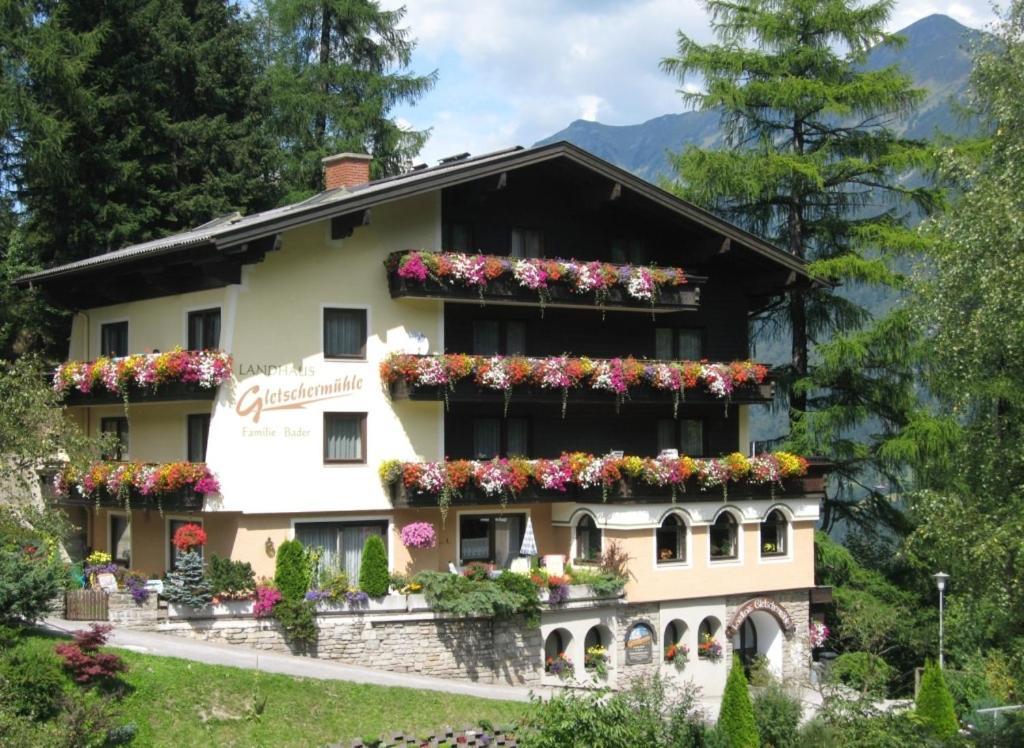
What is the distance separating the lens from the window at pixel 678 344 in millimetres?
35906

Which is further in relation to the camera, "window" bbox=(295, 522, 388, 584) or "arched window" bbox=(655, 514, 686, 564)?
"arched window" bbox=(655, 514, 686, 564)

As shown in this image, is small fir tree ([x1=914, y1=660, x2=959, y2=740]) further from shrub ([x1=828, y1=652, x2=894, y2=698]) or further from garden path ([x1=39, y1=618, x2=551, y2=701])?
garden path ([x1=39, y1=618, x2=551, y2=701])

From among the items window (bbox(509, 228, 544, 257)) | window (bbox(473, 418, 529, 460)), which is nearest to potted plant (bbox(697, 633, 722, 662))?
window (bbox(473, 418, 529, 460))

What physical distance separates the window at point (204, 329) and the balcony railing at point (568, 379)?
142 inches

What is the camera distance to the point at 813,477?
35594mm

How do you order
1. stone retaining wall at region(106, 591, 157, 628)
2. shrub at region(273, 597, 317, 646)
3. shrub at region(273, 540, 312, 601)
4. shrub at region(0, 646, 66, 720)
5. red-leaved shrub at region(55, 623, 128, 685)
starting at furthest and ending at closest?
shrub at region(273, 540, 312, 601) < shrub at region(273, 597, 317, 646) < stone retaining wall at region(106, 591, 157, 628) < red-leaved shrub at region(55, 623, 128, 685) < shrub at region(0, 646, 66, 720)

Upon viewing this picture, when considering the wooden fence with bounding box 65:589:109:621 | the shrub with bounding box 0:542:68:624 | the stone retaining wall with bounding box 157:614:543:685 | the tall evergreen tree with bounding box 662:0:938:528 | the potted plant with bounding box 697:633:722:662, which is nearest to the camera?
the shrub with bounding box 0:542:68:624

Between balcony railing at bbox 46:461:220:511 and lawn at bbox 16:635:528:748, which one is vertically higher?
balcony railing at bbox 46:461:220:511

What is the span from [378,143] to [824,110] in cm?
1576

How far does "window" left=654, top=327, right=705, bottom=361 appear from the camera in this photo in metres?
35.9

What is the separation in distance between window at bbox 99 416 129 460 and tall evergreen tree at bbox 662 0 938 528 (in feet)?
53.7

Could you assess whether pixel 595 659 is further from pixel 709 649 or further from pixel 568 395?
pixel 568 395

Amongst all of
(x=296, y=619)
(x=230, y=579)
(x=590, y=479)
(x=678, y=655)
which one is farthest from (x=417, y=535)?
(x=678, y=655)

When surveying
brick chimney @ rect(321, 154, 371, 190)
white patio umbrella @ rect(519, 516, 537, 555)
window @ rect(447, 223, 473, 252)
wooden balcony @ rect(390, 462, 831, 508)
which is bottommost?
white patio umbrella @ rect(519, 516, 537, 555)
